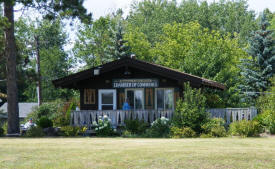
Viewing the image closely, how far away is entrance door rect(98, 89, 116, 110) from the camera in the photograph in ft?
89.4

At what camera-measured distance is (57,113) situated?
33.3 m

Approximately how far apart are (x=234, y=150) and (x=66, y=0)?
599 inches

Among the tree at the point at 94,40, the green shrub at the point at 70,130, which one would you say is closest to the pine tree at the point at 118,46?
the tree at the point at 94,40

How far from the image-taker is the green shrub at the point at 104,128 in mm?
23688

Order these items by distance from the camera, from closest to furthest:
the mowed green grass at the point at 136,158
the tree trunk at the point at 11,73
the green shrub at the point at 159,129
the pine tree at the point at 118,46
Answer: the mowed green grass at the point at 136,158 → the green shrub at the point at 159,129 → the tree trunk at the point at 11,73 → the pine tree at the point at 118,46

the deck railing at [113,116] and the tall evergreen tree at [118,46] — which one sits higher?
the tall evergreen tree at [118,46]

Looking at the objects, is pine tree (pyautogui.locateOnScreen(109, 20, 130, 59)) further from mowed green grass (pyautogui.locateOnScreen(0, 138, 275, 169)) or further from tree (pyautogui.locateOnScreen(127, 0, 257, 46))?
mowed green grass (pyautogui.locateOnScreen(0, 138, 275, 169))

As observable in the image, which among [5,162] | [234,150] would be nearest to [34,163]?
[5,162]

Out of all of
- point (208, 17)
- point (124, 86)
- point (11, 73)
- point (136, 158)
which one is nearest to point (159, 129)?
point (124, 86)

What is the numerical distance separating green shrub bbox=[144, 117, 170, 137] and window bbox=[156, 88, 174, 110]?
3719 millimetres

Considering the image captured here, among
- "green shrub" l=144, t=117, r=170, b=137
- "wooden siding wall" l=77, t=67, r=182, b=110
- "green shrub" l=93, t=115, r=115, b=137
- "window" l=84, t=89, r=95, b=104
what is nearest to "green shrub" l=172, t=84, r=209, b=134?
"green shrub" l=144, t=117, r=170, b=137

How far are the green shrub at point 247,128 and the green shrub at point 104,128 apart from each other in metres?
6.41

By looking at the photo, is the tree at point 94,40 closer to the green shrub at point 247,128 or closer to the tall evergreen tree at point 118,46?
the tall evergreen tree at point 118,46

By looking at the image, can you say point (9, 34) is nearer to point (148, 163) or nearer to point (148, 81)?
point (148, 81)
